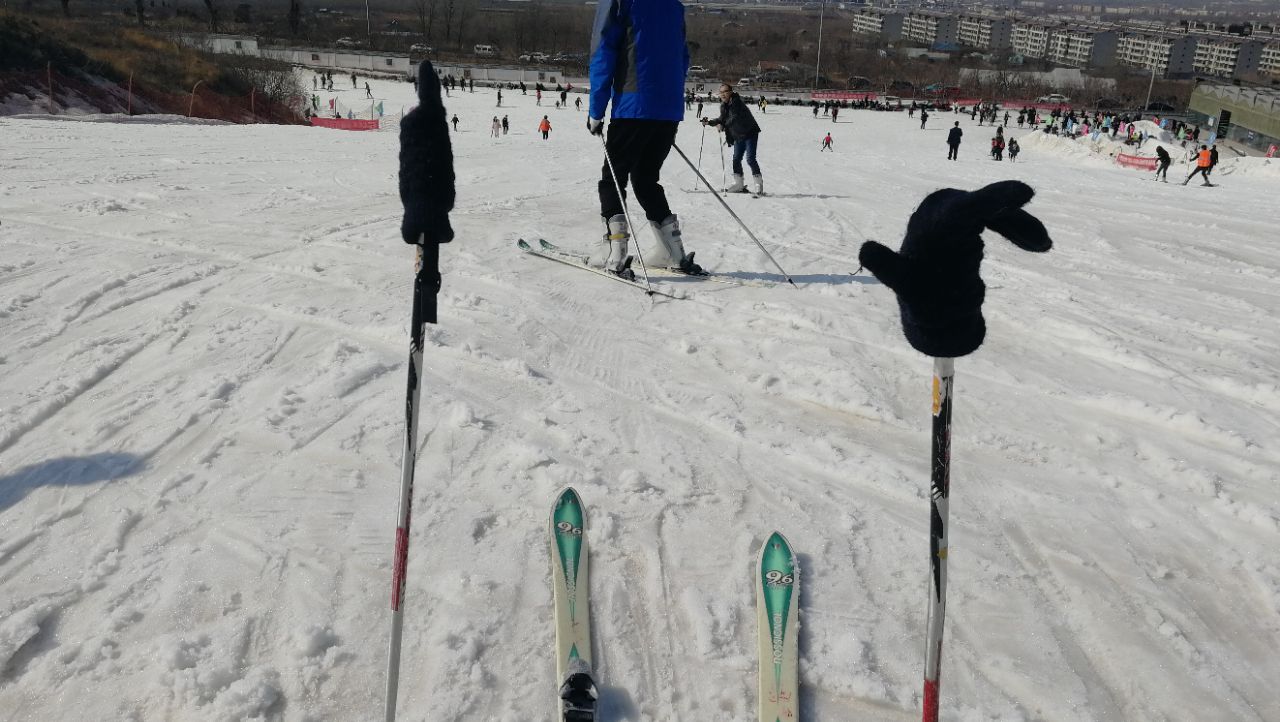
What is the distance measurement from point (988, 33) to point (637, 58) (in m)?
199

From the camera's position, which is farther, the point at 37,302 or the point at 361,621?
the point at 37,302

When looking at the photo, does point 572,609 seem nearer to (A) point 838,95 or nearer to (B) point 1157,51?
(A) point 838,95

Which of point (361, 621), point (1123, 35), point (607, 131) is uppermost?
point (1123, 35)

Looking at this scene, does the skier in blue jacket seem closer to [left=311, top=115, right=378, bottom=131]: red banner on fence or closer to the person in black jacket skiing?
the person in black jacket skiing

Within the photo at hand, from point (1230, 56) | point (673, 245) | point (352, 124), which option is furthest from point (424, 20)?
point (1230, 56)

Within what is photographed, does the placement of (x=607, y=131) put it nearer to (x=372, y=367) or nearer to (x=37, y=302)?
(x=372, y=367)

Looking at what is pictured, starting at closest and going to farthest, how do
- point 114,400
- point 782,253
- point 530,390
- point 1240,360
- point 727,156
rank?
point 114,400 → point 530,390 → point 1240,360 → point 782,253 → point 727,156

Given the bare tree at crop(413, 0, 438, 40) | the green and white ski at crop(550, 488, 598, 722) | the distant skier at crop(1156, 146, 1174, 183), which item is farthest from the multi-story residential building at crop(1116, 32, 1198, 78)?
the green and white ski at crop(550, 488, 598, 722)

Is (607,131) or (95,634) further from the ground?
(607,131)

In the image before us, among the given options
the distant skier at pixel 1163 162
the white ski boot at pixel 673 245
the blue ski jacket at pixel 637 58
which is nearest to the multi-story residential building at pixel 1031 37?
the distant skier at pixel 1163 162

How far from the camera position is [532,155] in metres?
15.3

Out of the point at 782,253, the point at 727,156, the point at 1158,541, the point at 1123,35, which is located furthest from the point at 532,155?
the point at 1123,35

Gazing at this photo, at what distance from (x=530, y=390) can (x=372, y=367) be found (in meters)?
0.79

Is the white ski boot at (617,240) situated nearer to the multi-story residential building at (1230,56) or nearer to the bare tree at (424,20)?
the bare tree at (424,20)
